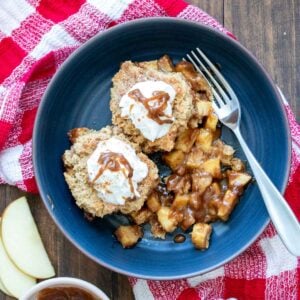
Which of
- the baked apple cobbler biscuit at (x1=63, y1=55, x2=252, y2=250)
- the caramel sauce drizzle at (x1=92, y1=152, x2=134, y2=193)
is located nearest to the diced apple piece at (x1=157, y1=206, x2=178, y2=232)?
the baked apple cobbler biscuit at (x1=63, y1=55, x2=252, y2=250)

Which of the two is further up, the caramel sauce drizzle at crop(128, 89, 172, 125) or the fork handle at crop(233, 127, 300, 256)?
the caramel sauce drizzle at crop(128, 89, 172, 125)

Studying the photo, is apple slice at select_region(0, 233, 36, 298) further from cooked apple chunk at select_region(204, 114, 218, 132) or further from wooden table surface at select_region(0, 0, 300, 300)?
cooked apple chunk at select_region(204, 114, 218, 132)

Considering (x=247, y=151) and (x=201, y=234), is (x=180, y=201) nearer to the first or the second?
(x=201, y=234)

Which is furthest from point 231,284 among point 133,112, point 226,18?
point 226,18

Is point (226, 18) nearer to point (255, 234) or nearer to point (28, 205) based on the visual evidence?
point (255, 234)

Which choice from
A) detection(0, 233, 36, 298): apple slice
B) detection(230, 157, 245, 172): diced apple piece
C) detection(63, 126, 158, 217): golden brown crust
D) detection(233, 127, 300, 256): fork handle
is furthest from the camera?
detection(0, 233, 36, 298): apple slice
